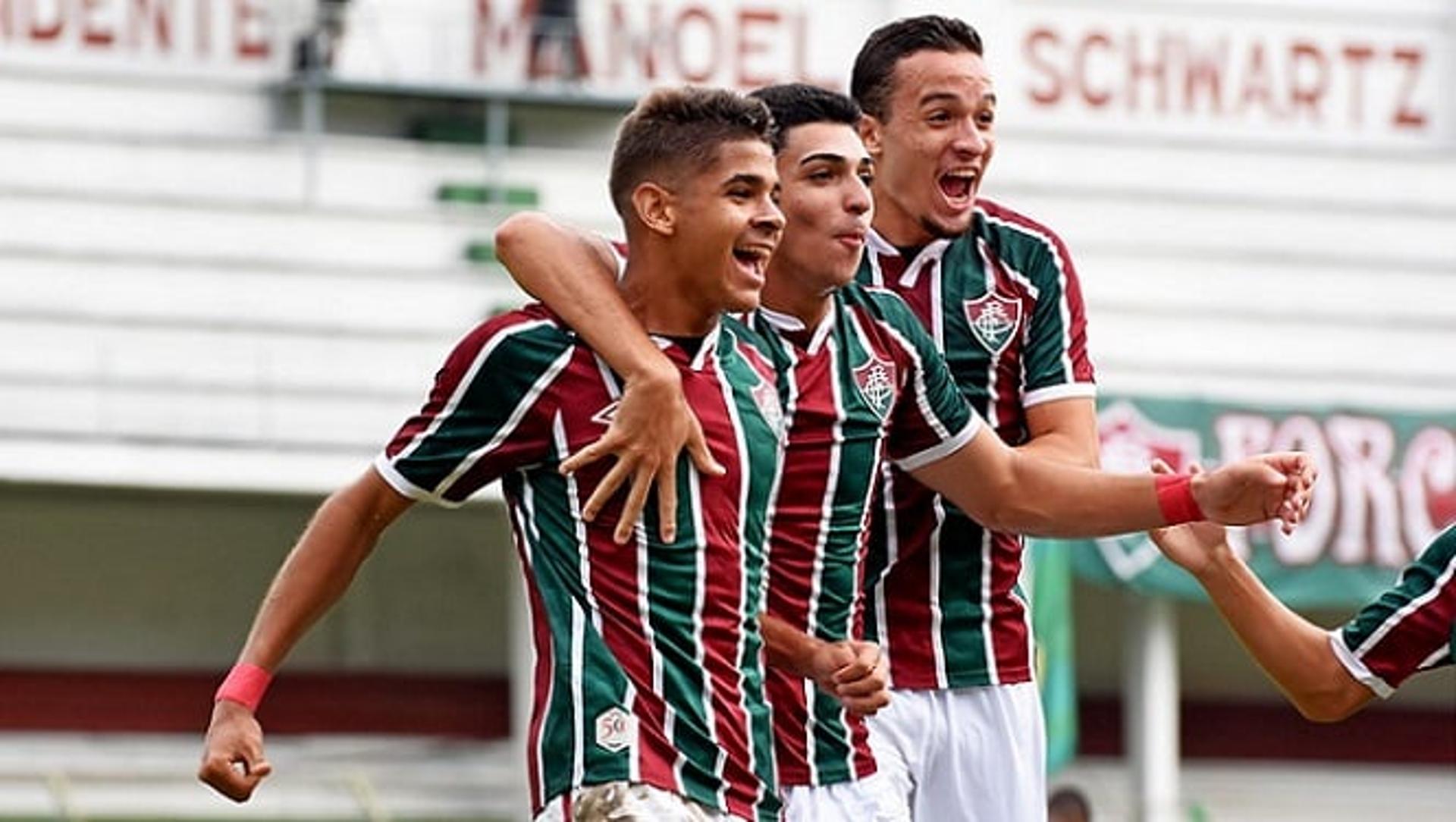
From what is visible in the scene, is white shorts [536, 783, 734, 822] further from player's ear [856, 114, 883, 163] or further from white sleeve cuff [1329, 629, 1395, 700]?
player's ear [856, 114, 883, 163]

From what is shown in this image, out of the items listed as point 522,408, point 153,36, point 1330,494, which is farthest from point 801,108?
point 153,36

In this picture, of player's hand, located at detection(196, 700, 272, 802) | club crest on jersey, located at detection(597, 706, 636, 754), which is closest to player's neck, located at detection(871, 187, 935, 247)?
club crest on jersey, located at detection(597, 706, 636, 754)

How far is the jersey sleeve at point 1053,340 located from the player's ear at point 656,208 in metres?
1.46

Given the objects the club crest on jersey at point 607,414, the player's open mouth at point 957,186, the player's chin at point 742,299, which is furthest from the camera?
the player's open mouth at point 957,186

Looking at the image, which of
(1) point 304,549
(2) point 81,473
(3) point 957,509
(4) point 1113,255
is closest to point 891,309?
(3) point 957,509

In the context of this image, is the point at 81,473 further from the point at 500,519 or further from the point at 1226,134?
the point at 1226,134

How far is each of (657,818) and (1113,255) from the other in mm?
18675

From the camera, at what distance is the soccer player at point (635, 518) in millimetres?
7383

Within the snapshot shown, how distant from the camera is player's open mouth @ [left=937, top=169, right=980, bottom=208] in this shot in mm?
8781

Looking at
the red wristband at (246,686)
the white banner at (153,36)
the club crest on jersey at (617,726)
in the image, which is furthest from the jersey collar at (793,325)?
the white banner at (153,36)

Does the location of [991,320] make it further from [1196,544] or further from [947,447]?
[1196,544]

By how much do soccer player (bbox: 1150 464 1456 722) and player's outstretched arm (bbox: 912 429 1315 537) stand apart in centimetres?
11

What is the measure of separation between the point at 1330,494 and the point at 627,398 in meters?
16.9

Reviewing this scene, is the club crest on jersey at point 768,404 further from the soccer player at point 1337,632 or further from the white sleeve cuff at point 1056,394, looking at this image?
the white sleeve cuff at point 1056,394
